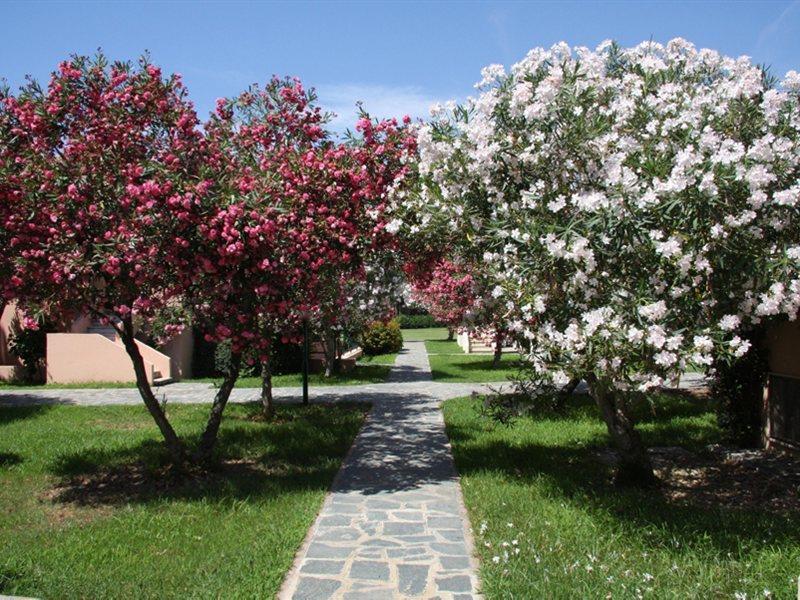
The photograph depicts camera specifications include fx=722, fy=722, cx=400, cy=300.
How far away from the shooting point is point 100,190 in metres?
6.73

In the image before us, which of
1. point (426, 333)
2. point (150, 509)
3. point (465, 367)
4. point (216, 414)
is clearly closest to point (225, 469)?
point (216, 414)

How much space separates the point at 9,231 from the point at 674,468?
7471mm

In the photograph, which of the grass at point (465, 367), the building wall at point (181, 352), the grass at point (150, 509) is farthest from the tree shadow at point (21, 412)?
the grass at point (465, 367)

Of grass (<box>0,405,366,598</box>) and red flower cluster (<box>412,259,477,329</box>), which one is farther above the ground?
red flower cluster (<box>412,259,477,329</box>)

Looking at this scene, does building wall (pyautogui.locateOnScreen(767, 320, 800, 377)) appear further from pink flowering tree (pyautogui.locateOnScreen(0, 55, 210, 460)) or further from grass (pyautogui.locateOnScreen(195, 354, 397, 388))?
grass (pyautogui.locateOnScreen(195, 354, 397, 388))

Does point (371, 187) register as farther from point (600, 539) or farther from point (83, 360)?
point (83, 360)

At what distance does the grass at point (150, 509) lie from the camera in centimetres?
495

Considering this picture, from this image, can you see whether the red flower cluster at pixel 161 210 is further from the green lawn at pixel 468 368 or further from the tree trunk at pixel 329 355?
the tree trunk at pixel 329 355

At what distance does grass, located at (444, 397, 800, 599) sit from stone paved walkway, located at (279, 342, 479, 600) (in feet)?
0.69

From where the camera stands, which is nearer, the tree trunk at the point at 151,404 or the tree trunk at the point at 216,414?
the tree trunk at the point at 151,404

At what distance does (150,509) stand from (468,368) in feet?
56.5

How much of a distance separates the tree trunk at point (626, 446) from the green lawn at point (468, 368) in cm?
856

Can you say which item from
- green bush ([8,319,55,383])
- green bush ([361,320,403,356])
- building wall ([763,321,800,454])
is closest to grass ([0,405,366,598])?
building wall ([763,321,800,454])

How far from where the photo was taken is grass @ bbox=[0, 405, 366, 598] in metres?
4.95
